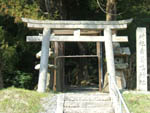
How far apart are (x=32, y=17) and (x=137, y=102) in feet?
19.6

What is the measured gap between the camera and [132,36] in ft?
44.0

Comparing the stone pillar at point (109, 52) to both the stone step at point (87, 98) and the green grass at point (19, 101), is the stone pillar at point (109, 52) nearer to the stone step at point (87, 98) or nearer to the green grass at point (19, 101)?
the stone step at point (87, 98)

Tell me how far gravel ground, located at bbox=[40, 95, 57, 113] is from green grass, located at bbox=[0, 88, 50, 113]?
0.14 m

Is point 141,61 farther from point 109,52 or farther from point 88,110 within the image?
point 88,110

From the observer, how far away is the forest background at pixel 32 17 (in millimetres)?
10242

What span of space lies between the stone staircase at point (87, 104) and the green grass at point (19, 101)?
75cm

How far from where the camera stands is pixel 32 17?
9922mm

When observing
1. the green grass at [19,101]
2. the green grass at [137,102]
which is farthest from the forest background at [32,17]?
the green grass at [19,101]

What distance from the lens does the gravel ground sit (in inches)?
226

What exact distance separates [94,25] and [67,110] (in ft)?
10.9

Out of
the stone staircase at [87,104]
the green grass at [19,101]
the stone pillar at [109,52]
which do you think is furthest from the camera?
the stone pillar at [109,52]

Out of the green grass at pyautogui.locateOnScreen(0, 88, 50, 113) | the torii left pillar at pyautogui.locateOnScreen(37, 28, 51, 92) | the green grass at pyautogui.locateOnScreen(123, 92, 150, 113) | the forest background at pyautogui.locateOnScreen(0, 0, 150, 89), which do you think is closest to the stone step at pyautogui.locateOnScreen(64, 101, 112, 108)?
the green grass at pyautogui.locateOnScreen(123, 92, 150, 113)

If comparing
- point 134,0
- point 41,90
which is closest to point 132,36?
point 134,0

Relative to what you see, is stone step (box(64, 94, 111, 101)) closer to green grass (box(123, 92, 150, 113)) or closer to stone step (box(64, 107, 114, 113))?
stone step (box(64, 107, 114, 113))
